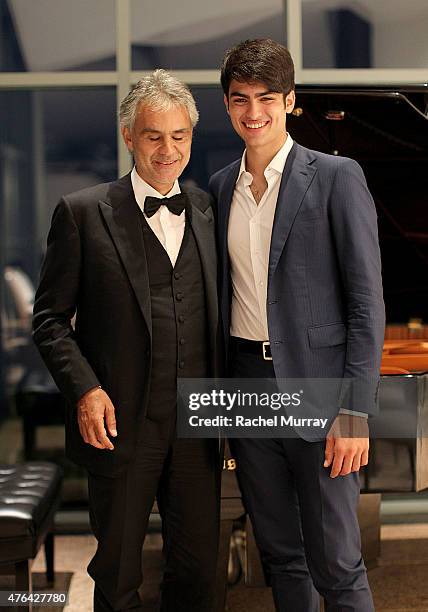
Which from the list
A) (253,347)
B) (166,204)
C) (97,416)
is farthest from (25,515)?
(166,204)

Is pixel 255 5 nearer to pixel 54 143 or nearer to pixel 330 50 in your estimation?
pixel 330 50

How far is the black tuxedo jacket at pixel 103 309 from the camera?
2156 millimetres

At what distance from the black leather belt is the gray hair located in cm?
61

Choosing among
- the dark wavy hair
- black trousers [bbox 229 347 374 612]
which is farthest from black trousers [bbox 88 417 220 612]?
the dark wavy hair

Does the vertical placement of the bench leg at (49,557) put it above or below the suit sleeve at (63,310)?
below

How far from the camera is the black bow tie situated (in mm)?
2193

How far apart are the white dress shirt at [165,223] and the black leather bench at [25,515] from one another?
1110mm

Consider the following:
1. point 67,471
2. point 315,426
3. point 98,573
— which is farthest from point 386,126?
point 67,471

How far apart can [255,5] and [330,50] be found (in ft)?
1.35

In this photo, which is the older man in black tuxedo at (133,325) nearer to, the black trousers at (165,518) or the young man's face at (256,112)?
the black trousers at (165,518)

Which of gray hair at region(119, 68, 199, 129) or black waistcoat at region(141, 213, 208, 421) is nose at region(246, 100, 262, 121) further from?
black waistcoat at region(141, 213, 208, 421)

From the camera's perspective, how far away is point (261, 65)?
2.09 metres

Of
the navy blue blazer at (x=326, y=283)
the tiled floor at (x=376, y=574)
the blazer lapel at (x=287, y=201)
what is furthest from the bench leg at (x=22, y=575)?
the blazer lapel at (x=287, y=201)

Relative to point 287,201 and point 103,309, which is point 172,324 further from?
point 287,201
